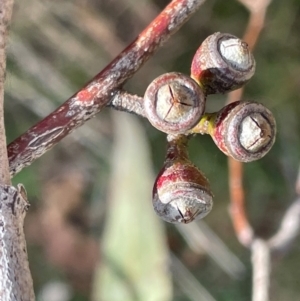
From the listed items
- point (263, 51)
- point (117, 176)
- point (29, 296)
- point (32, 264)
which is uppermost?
point (263, 51)

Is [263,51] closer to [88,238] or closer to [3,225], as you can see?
[88,238]

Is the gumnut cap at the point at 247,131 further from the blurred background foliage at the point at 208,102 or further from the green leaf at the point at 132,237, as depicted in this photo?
the blurred background foliage at the point at 208,102

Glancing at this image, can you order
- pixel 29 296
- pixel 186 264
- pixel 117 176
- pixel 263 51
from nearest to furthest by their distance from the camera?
pixel 29 296
pixel 117 176
pixel 263 51
pixel 186 264

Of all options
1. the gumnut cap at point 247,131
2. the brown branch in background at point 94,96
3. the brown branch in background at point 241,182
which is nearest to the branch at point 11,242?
the brown branch in background at point 94,96

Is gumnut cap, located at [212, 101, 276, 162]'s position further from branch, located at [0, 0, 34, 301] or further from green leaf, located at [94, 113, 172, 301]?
green leaf, located at [94, 113, 172, 301]

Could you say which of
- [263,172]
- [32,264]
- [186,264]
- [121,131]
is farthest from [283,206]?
[32,264]

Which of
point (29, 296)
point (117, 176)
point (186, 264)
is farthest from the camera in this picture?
point (186, 264)

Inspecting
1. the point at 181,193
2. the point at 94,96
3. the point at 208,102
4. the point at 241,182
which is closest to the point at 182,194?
the point at 181,193

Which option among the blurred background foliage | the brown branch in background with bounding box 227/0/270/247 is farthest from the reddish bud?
the blurred background foliage
